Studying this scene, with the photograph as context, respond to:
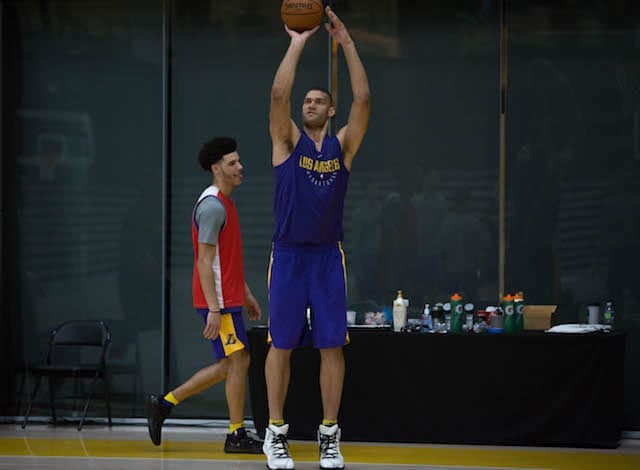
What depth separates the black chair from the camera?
324 inches

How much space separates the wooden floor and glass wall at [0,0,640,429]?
0.80 metres

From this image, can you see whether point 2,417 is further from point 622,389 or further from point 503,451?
point 622,389

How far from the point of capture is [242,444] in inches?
277

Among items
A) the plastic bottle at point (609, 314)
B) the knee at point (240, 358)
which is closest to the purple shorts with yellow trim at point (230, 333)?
the knee at point (240, 358)

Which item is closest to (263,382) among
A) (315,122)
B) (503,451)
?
(503,451)

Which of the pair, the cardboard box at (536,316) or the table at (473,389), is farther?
the cardboard box at (536,316)

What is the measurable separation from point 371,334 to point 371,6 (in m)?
2.39

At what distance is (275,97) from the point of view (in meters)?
6.10

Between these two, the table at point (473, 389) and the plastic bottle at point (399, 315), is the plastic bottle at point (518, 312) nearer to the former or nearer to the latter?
the table at point (473, 389)

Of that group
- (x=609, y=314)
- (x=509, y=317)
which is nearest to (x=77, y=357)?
(x=509, y=317)

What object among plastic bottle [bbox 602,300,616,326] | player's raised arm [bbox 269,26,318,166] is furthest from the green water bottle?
player's raised arm [bbox 269,26,318,166]

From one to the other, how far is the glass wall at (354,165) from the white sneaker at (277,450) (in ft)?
7.23

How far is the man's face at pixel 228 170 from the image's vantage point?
23.0 ft

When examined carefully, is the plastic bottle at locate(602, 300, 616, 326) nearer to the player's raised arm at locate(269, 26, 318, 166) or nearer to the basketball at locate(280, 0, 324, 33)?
the player's raised arm at locate(269, 26, 318, 166)
